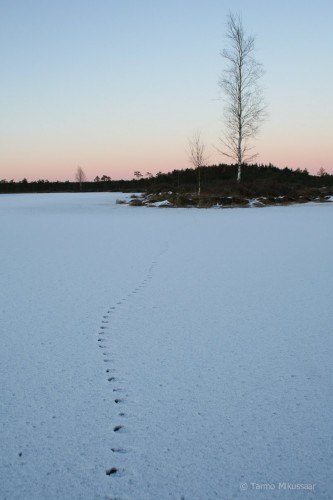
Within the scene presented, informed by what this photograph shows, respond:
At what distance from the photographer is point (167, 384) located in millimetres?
2207

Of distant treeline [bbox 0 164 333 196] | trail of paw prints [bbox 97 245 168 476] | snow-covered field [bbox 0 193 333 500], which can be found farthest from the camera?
distant treeline [bbox 0 164 333 196]

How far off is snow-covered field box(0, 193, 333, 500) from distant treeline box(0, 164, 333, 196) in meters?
14.8

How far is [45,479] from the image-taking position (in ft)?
5.04

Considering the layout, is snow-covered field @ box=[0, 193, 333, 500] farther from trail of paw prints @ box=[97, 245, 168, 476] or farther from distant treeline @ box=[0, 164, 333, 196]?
distant treeline @ box=[0, 164, 333, 196]

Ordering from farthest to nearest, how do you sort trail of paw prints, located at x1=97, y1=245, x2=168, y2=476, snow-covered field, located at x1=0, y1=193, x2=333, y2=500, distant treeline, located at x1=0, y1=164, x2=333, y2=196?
distant treeline, located at x1=0, y1=164, x2=333, y2=196 < trail of paw prints, located at x1=97, y1=245, x2=168, y2=476 < snow-covered field, located at x1=0, y1=193, x2=333, y2=500

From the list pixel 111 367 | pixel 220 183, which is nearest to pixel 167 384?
pixel 111 367

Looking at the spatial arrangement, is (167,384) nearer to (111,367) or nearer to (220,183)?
(111,367)

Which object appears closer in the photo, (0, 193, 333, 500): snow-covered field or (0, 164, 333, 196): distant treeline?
(0, 193, 333, 500): snow-covered field

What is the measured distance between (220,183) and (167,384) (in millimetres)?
20746

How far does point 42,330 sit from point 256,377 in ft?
5.49

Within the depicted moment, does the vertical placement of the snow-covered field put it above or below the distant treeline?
below

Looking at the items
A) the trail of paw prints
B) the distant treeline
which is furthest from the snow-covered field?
the distant treeline

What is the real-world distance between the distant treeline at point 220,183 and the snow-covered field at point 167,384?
585 inches

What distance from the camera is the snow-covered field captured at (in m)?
1.55
